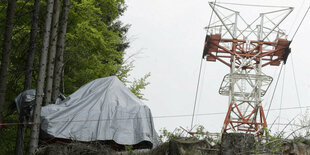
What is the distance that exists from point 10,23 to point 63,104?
343 centimetres

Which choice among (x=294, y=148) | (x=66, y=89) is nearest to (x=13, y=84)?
(x=66, y=89)

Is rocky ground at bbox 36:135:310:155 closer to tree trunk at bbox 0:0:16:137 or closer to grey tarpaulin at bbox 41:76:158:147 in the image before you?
grey tarpaulin at bbox 41:76:158:147

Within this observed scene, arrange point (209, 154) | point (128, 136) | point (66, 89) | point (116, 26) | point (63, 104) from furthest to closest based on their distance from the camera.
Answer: point (116, 26) → point (66, 89) → point (63, 104) → point (128, 136) → point (209, 154)

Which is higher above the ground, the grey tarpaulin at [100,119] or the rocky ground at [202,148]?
the grey tarpaulin at [100,119]

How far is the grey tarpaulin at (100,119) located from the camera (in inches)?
351

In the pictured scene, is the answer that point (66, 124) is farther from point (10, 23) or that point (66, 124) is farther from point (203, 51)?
point (203, 51)

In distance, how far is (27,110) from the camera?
1021 cm

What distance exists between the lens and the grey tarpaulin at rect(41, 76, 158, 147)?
29.2ft

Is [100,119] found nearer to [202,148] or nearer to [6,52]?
[202,148]

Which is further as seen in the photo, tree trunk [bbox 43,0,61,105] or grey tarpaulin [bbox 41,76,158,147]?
tree trunk [bbox 43,0,61,105]

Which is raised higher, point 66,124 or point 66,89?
point 66,89

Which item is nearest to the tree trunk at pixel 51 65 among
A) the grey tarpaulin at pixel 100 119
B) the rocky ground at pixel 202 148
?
the grey tarpaulin at pixel 100 119

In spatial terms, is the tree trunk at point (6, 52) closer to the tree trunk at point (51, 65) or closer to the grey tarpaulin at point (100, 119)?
the tree trunk at point (51, 65)

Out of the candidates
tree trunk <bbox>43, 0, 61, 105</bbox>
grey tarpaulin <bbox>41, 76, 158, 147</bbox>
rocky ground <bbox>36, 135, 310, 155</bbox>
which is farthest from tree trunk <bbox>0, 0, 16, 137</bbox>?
rocky ground <bbox>36, 135, 310, 155</bbox>
